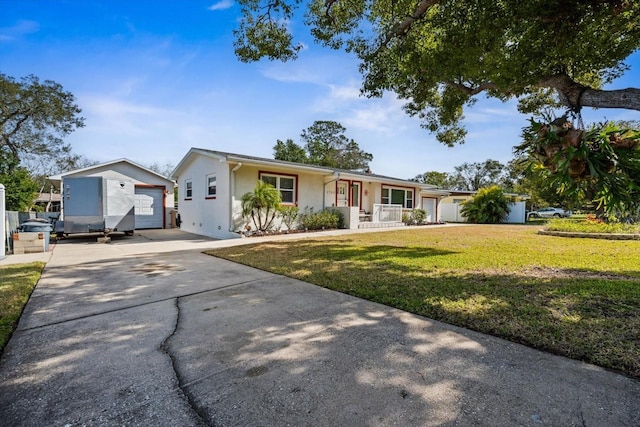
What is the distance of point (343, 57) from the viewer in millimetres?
8812

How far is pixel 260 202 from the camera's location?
1167 cm

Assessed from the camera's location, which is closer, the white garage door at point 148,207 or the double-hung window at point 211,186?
the double-hung window at point 211,186

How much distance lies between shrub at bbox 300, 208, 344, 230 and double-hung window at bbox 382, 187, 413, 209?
5.12 m

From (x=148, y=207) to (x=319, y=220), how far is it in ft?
32.7

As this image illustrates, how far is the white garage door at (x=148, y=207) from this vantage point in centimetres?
1605

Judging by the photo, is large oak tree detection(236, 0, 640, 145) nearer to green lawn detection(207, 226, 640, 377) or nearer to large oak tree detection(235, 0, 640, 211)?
large oak tree detection(235, 0, 640, 211)

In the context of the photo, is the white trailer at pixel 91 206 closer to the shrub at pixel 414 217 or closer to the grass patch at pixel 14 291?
the grass patch at pixel 14 291

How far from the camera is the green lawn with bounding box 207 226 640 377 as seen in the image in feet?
8.91

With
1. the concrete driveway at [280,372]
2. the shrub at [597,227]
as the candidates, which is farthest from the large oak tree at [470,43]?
the shrub at [597,227]

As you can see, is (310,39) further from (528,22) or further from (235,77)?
(528,22)

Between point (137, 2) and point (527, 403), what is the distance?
10.5 m

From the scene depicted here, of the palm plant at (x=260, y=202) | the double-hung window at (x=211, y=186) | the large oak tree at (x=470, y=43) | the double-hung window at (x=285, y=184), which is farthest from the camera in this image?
the double-hung window at (x=285, y=184)

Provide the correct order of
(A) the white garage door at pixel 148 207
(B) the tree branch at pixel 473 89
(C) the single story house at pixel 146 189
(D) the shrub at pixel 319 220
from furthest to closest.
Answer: (A) the white garage door at pixel 148 207 < (C) the single story house at pixel 146 189 < (D) the shrub at pixel 319 220 < (B) the tree branch at pixel 473 89

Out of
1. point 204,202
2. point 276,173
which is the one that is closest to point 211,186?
point 204,202
